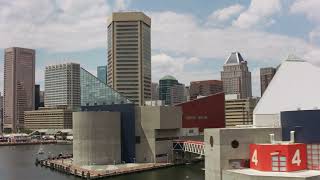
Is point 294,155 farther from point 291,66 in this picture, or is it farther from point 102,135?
point 102,135

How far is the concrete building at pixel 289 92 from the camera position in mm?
73062

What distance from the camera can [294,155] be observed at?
59.2 metres

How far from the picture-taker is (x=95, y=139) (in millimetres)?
109438

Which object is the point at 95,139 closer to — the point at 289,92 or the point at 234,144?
the point at 289,92

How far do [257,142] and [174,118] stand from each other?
51174 millimetres

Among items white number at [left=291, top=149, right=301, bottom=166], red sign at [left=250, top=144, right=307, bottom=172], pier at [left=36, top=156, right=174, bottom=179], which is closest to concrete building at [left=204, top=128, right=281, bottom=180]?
red sign at [left=250, top=144, right=307, bottom=172]

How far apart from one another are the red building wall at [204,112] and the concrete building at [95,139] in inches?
1441

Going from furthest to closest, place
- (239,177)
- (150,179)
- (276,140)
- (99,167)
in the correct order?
(99,167) < (150,179) < (276,140) < (239,177)

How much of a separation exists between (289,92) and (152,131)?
4357 cm

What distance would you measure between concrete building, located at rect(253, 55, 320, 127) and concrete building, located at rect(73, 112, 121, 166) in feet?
140

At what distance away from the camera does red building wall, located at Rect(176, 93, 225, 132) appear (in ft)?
476

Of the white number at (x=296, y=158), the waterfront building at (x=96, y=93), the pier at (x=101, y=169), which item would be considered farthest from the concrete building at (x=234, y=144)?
the waterfront building at (x=96, y=93)

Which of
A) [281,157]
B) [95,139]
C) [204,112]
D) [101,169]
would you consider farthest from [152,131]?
[281,157]

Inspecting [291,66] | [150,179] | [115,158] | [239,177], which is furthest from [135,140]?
[239,177]
